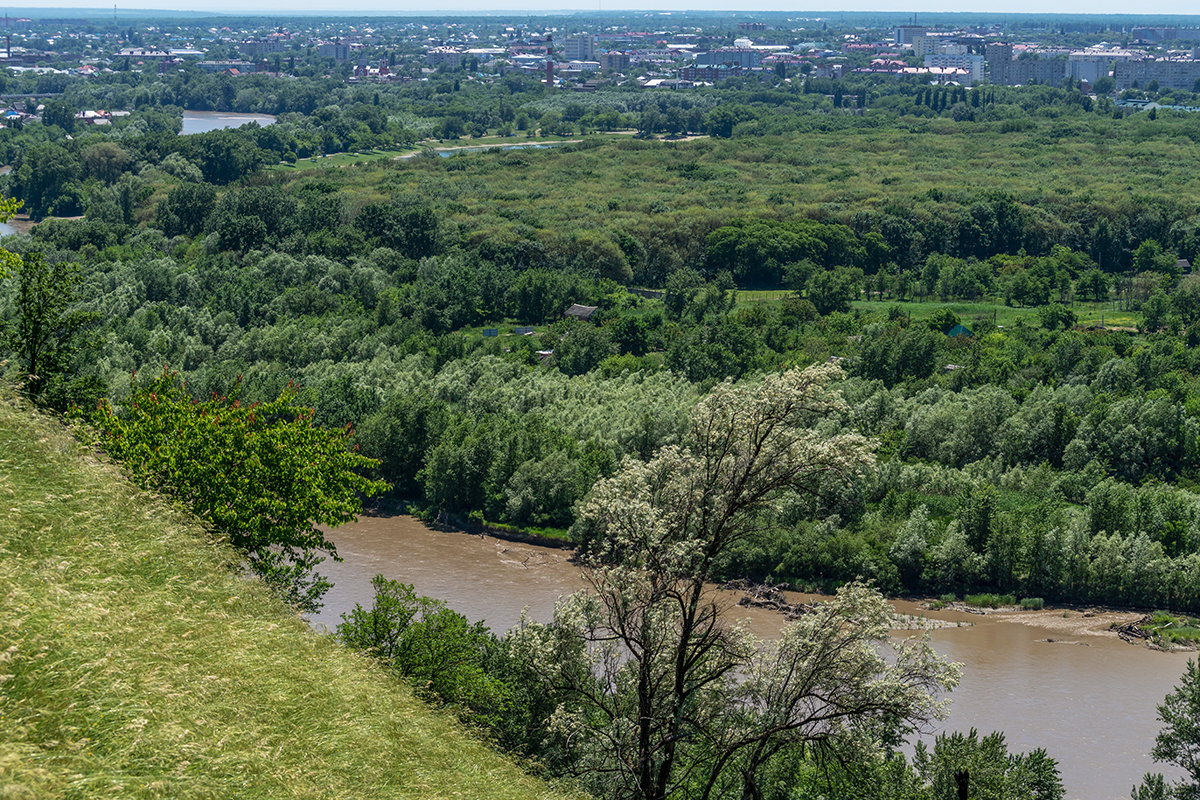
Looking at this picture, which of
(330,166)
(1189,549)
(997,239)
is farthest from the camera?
(330,166)

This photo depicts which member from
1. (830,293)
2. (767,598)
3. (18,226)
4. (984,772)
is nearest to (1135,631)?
(767,598)

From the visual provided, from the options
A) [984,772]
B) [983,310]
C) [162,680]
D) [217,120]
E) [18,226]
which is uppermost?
[162,680]

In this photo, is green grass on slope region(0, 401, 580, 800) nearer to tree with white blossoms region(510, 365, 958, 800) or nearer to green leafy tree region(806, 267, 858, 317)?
tree with white blossoms region(510, 365, 958, 800)

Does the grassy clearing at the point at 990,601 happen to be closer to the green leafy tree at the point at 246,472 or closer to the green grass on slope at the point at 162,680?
the green leafy tree at the point at 246,472

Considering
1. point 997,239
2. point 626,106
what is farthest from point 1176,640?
point 626,106

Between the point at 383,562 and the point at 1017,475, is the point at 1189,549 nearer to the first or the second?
the point at 1017,475

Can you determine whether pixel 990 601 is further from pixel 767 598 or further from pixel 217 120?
pixel 217 120
